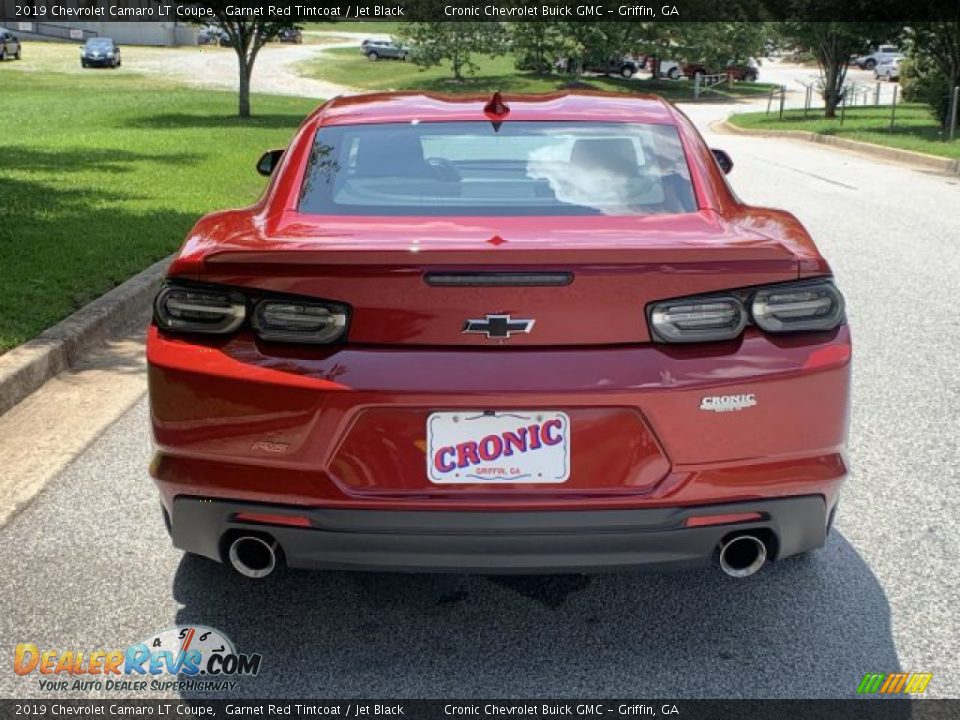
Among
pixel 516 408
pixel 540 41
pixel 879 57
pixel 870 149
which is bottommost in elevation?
pixel 870 149

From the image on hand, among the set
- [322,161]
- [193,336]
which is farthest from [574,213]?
[193,336]

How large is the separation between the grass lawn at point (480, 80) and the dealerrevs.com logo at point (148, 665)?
1978 inches

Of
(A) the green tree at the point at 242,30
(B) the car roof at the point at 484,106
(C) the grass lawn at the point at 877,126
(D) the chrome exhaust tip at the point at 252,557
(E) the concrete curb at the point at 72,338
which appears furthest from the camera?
(A) the green tree at the point at 242,30

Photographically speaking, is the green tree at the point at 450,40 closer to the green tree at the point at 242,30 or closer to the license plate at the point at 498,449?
the green tree at the point at 242,30

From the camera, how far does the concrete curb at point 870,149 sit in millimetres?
21648

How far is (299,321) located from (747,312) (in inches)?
46.2

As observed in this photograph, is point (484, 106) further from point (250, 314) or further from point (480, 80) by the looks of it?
point (480, 80)

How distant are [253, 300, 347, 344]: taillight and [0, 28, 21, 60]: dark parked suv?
61.5 metres

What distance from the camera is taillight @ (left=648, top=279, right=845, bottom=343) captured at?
3148mm

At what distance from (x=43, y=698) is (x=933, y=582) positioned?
2.72 meters

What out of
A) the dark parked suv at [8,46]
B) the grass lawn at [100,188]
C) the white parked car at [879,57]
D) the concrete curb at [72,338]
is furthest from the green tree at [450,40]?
the concrete curb at [72,338]

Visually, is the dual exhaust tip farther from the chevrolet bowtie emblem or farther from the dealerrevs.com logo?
the chevrolet bowtie emblem

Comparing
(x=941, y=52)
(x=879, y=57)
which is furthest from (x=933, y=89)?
(x=879, y=57)

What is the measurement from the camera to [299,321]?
3.19m
